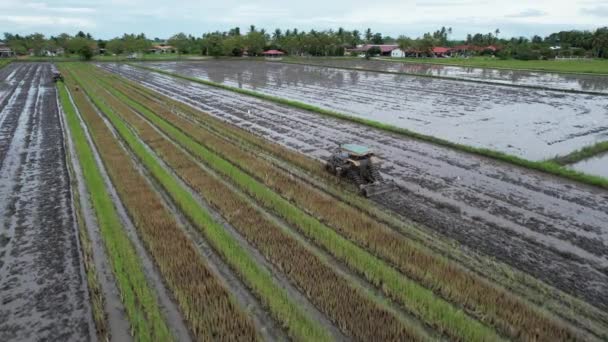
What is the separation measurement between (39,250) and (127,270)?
2.31m

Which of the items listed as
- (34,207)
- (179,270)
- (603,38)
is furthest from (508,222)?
(603,38)

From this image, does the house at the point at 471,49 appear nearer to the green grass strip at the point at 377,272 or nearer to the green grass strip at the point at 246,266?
the green grass strip at the point at 377,272

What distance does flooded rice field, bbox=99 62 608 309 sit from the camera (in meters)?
7.54

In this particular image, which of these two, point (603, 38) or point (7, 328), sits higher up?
point (603, 38)

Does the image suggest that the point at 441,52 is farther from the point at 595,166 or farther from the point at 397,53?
the point at 595,166

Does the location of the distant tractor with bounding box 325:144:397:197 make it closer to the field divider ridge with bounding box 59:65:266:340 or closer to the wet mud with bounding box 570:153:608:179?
the field divider ridge with bounding box 59:65:266:340

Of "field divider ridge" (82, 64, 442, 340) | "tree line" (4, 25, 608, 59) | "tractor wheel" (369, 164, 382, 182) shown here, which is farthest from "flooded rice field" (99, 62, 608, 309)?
"tree line" (4, 25, 608, 59)

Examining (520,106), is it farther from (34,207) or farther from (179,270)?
(34,207)

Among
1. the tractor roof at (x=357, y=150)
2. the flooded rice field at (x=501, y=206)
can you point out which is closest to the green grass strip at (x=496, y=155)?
the flooded rice field at (x=501, y=206)

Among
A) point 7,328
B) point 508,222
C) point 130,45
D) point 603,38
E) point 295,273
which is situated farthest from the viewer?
point 130,45

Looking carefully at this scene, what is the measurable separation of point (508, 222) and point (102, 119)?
20.0 meters

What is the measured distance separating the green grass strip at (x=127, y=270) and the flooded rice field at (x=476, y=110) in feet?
43.9

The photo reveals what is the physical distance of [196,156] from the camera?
14617mm

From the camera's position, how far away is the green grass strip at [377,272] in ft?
19.5
